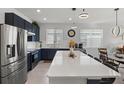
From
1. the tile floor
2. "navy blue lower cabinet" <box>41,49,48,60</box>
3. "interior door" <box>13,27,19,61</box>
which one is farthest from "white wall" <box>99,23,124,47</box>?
"interior door" <box>13,27,19,61</box>

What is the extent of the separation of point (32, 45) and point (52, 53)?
6.70ft

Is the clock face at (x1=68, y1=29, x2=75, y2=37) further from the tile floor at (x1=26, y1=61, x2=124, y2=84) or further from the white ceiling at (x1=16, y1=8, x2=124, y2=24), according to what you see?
the tile floor at (x1=26, y1=61, x2=124, y2=84)

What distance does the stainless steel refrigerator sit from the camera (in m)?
2.97

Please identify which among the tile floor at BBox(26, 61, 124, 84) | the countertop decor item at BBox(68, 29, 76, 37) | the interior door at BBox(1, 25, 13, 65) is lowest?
the tile floor at BBox(26, 61, 124, 84)

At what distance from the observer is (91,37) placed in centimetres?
1014

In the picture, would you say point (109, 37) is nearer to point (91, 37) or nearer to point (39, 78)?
point (91, 37)

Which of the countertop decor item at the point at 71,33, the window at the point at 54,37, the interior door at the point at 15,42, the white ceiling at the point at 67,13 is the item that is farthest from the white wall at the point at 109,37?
the interior door at the point at 15,42

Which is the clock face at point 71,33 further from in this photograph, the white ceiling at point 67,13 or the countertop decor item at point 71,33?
the white ceiling at point 67,13

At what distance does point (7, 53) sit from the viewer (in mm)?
3090

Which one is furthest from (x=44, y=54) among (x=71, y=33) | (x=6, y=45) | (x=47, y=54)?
(x=6, y=45)

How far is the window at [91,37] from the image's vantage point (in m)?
10.0
